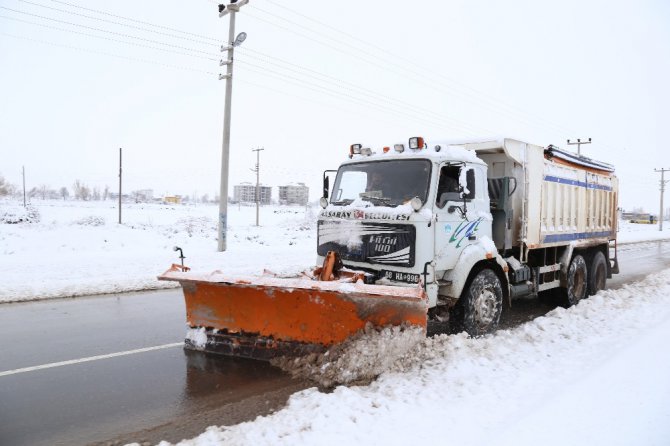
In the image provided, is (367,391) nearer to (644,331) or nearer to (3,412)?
(3,412)

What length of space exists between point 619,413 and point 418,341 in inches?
71.9

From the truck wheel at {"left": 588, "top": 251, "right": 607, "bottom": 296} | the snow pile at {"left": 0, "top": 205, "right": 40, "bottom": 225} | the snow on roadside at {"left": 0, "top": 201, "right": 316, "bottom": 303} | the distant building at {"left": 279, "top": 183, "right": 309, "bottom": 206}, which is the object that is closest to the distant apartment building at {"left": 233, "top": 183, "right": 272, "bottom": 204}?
the distant building at {"left": 279, "top": 183, "right": 309, "bottom": 206}

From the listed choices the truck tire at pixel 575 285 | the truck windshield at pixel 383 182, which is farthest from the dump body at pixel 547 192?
the truck windshield at pixel 383 182

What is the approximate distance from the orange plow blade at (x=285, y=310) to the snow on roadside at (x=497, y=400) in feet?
1.55

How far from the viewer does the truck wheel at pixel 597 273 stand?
959 cm

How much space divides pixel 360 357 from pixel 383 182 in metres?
2.43

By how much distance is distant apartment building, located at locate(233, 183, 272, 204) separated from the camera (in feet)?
454

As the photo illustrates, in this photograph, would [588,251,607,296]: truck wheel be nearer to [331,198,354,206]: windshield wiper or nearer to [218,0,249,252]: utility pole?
[331,198,354,206]: windshield wiper

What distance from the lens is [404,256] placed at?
540 cm

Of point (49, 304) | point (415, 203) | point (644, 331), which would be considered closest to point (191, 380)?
point (415, 203)

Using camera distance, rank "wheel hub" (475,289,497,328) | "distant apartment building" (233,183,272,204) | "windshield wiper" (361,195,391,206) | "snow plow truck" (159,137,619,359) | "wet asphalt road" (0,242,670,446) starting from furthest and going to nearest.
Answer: "distant apartment building" (233,183,272,204) < "wheel hub" (475,289,497,328) < "windshield wiper" (361,195,391,206) < "snow plow truck" (159,137,619,359) < "wet asphalt road" (0,242,670,446)

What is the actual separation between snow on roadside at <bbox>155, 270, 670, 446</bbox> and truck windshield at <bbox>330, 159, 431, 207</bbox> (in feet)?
6.02

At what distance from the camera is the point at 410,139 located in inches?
233

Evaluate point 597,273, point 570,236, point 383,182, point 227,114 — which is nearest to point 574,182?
point 570,236
